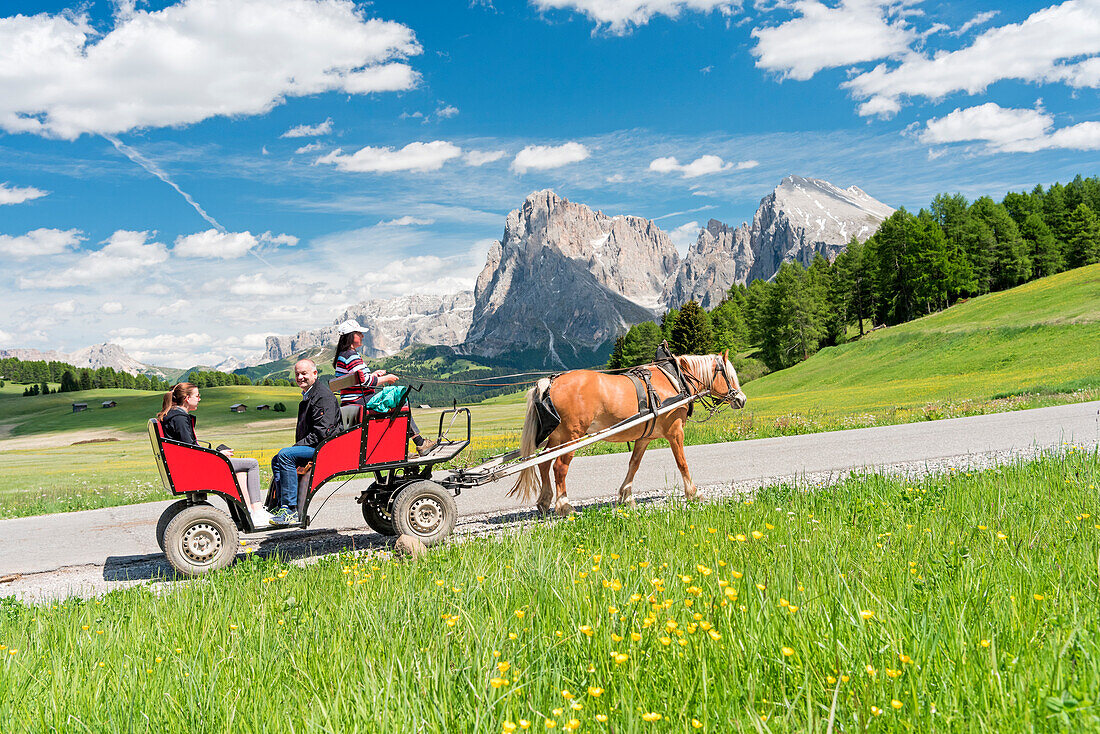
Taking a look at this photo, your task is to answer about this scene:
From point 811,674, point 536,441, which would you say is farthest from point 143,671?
point 536,441

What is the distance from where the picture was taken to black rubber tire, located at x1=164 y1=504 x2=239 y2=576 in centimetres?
693

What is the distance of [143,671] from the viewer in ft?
10.8

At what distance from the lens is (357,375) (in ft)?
26.2

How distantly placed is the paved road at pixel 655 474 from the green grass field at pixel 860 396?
229cm

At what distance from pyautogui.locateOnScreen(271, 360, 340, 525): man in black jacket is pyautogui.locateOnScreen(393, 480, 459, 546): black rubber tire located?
124 centimetres

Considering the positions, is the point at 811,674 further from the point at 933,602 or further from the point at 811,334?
the point at 811,334

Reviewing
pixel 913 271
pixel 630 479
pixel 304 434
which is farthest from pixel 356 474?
pixel 913 271

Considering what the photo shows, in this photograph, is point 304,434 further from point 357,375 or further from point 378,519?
point 378,519

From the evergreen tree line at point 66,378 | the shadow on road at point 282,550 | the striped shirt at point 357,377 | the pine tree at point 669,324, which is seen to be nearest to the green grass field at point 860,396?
the shadow on road at point 282,550

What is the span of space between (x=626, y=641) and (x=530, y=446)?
6612mm

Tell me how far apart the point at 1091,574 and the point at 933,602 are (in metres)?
1.13

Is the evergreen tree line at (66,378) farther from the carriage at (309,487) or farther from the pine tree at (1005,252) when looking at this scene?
the pine tree at (1005,252)

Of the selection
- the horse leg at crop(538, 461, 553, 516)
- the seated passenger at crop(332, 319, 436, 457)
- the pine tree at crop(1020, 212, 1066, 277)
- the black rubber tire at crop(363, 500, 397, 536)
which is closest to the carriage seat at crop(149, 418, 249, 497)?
the seated passenger at crop(332, 319, 436, 457)

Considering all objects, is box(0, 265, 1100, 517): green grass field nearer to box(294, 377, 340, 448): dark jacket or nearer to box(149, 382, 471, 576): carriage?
box(149, 382, 471, 576): carriage
